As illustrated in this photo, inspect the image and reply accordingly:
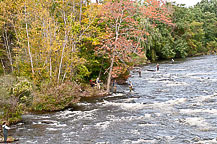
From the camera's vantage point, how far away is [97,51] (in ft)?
98.7

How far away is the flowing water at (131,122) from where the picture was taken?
50.5 feet

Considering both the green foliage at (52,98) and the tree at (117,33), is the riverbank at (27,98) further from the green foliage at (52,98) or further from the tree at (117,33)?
the tree at (117,33)

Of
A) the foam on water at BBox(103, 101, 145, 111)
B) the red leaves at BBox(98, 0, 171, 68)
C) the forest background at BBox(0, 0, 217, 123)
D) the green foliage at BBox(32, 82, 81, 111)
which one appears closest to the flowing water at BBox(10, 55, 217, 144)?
the foam on water at BBox(103, 101, 145, 111)

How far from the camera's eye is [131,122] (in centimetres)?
1848

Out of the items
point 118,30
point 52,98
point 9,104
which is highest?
point 118,30

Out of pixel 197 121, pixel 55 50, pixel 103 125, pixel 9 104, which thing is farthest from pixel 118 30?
pixel 9 104

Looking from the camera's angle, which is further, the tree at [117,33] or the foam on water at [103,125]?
the tree at [117,33]

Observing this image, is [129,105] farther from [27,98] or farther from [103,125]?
[27,98]

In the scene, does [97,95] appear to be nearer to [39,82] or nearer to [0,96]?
[39,82]

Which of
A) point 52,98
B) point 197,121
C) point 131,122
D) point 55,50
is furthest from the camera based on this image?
point 55,50

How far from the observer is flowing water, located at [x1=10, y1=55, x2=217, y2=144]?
1541 centimetres

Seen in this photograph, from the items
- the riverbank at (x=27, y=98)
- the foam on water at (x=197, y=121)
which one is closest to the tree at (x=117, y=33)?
the riverbank at (x=27, y=98)

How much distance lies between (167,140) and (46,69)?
14.6m

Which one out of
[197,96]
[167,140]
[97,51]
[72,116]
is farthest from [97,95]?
[167,140]
